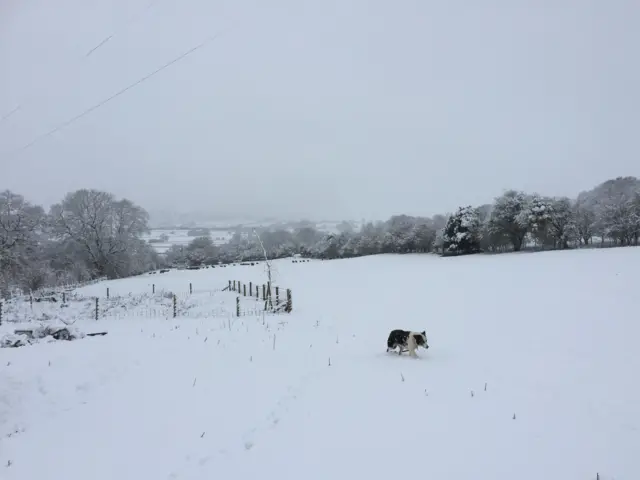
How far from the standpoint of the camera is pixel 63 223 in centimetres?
4375

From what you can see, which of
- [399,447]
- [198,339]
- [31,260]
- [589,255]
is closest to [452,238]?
[589,255]

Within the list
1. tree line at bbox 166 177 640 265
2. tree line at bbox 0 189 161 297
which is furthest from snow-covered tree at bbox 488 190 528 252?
tree line at bbox 0 189 161 297

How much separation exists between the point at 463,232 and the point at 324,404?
41949 mm

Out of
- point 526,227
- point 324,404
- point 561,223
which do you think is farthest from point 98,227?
point 561,223

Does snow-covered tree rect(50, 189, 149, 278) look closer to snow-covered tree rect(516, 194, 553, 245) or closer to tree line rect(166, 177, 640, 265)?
tree line rect(166, 177, 640, 265)

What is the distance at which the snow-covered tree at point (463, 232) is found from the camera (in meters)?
43.7

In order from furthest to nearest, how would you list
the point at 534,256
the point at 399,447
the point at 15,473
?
1. the point at 534,256
2. the point at 399,447
3. the point at 15,473

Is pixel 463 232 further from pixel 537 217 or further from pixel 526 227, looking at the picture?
pixel 537 217

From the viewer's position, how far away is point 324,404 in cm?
595

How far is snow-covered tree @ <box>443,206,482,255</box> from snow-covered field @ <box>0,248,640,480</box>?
32891mm

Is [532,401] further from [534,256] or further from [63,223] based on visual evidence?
[63,223]

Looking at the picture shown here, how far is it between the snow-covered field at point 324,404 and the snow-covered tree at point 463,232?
108ft

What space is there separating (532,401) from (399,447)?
2822mm

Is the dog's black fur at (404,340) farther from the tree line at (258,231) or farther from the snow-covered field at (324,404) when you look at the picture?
the tree line at (258,231)
